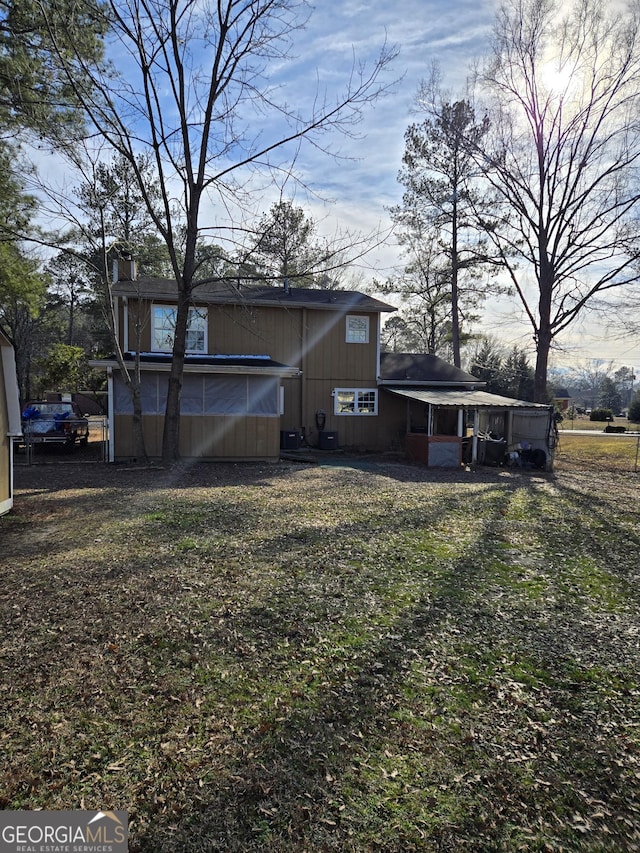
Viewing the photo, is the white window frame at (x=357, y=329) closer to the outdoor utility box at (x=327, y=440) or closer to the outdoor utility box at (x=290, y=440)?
the outdoor utility box at (x=327, y=440)

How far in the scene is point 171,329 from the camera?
16.2 m

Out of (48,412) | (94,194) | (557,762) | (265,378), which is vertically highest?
(94,194)

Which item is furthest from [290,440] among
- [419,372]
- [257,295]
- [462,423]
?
[419,372]

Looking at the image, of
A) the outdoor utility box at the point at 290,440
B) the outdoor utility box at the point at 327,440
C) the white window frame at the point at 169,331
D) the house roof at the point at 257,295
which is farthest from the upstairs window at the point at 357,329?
the white window frame at the point at 169,331

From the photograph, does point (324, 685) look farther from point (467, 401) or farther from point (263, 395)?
point (467, 401)

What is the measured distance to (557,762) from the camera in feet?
8.40

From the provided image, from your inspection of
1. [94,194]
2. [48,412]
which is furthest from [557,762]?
[48,412]

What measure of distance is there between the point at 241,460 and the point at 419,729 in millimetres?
12295

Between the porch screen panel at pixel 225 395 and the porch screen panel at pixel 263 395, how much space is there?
8.2 inches

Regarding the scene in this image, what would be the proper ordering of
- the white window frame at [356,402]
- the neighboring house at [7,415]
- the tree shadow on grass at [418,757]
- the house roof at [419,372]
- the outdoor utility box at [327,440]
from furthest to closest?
the house roof at [419,372]
the white window frame at [356,402]
the outdoor utility box at [327,440]
the neighboring house at [7,415]
the tree shadow on grass at [418,757]

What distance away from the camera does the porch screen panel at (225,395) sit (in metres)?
14.5

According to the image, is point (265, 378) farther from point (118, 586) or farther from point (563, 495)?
point (118, 586)

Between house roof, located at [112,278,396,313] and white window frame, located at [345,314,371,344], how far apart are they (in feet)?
1.35

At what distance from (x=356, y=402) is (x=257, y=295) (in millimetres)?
5318
